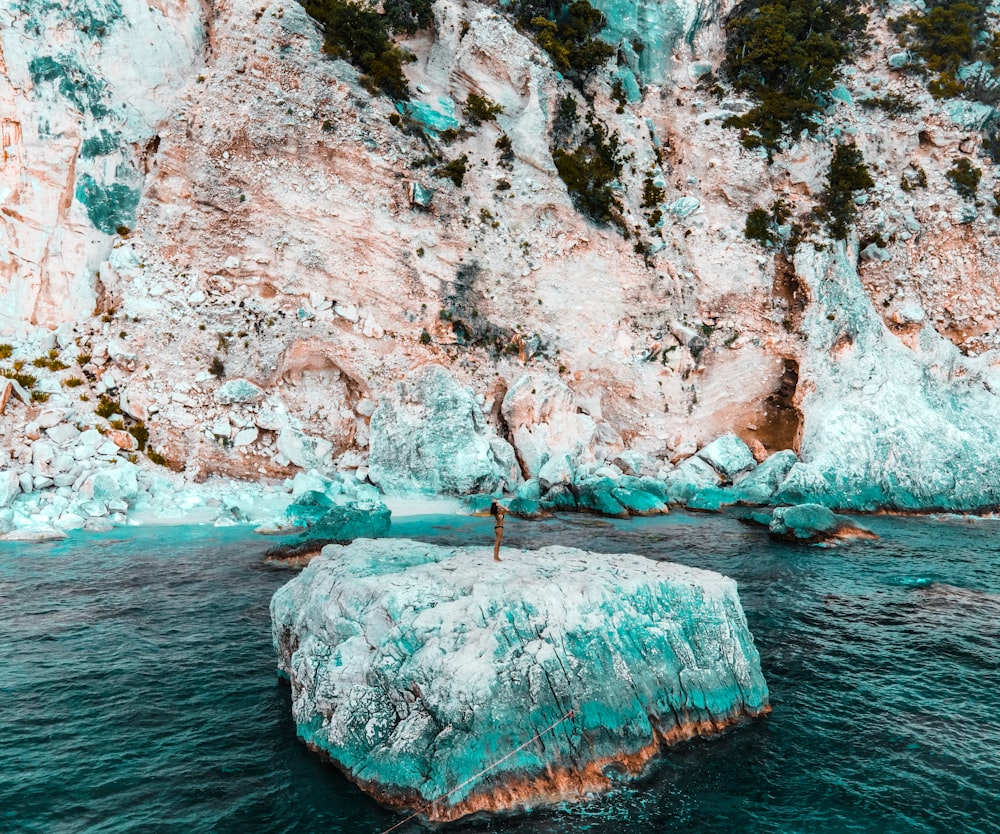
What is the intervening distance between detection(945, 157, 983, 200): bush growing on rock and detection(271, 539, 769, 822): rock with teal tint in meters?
41.0

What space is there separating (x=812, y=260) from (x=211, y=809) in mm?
36914

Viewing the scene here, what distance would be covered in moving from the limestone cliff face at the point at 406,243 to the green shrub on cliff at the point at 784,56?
6.26ft

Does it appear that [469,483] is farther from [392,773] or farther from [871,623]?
[392,773]

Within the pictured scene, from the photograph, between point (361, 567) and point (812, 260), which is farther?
point (812, 260)

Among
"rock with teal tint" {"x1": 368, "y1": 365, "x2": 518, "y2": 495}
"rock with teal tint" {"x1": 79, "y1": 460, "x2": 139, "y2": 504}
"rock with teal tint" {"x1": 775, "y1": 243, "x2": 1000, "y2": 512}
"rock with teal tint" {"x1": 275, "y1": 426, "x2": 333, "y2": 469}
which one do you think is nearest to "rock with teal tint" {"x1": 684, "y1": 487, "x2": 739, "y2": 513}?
"rock with teal tint" {"x1": 775, "y1": 243, "x2": 1000, "y2": 512}

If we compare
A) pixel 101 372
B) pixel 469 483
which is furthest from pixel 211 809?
pixel 101 372

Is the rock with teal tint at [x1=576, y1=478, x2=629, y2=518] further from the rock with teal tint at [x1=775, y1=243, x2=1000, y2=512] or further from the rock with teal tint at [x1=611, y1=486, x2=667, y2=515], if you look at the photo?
the rock with teal tint at [x1=775, y1=243, x2=1000, y2=512]

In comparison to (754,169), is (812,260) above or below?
below

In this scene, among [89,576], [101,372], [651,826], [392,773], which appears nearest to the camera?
[651,826]

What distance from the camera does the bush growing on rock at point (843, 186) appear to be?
34.4 metres

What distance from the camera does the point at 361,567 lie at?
9070 millimetres

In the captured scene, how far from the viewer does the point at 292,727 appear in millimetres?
7984

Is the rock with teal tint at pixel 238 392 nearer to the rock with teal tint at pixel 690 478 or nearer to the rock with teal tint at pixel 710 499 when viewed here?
the rock with teal tint at pixel 690 478

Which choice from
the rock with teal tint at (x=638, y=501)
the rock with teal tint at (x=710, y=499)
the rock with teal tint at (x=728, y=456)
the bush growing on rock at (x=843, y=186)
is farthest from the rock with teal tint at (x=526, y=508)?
the bush growing on rock at (x=843, y=186)
